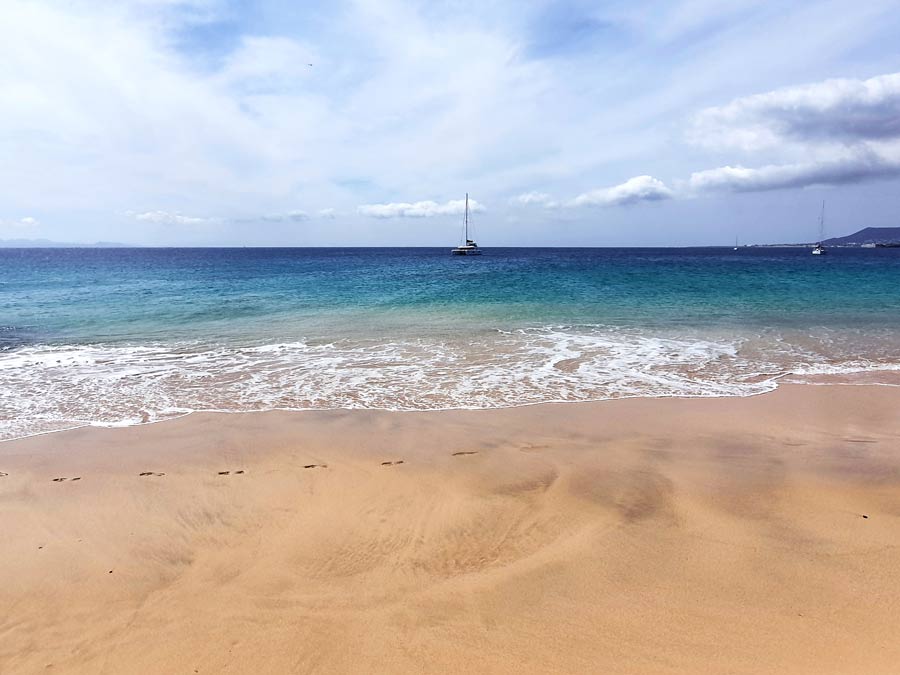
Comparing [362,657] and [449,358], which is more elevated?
[449,358]

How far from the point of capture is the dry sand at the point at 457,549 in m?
3.60

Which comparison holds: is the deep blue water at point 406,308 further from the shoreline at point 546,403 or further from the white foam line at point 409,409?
the white foam line at point 409,409

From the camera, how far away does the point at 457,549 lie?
15.8ft

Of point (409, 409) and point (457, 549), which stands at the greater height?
point (409, 409)

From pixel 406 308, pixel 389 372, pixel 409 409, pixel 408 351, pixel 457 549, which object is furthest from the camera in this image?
pixel 406 308

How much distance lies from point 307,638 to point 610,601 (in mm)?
2459

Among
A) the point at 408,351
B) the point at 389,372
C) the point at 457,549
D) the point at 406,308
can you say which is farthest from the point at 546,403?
the point at 406,308

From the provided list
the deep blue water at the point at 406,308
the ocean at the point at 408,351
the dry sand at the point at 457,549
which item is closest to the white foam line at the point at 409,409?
the ocean at the point at 408,351

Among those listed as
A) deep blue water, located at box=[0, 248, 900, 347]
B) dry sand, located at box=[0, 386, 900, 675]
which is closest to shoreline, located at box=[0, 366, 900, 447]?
dry sand, located at box=[0, 386, 900, 675]

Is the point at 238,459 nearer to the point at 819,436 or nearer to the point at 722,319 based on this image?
the point at 819,436

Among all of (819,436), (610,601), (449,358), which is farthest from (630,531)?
(449,358)

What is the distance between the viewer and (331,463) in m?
6.77

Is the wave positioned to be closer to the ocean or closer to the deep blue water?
the ocean

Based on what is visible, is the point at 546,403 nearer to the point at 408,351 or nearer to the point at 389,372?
the point at 389,372
